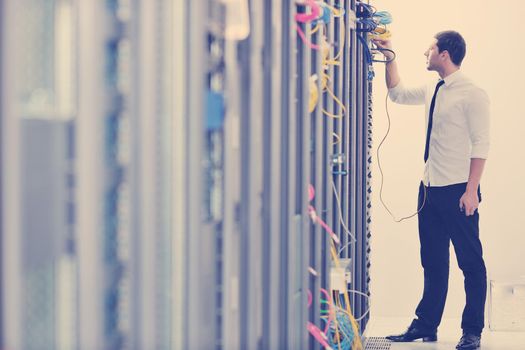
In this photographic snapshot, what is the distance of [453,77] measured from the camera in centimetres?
382

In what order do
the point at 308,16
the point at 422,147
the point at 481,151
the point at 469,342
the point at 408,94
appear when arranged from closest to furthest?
1. the point at 308,16
2. the point at 481,151
3. the point at 469,342
4. the point at 408,94
5. the point at 422,147

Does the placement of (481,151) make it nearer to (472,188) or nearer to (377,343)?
(472,188)

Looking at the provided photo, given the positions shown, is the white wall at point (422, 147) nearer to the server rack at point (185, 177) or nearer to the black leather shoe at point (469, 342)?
the black leather shoe at point (469, 342)

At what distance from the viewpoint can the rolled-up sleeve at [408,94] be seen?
4168mm

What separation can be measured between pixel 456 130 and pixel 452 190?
0.29m

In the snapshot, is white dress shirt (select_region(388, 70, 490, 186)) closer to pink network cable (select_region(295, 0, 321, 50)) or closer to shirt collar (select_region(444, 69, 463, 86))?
shirt collar (select_region(444, 69, 463, 86))

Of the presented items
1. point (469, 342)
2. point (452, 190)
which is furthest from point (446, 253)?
point (469, 342)

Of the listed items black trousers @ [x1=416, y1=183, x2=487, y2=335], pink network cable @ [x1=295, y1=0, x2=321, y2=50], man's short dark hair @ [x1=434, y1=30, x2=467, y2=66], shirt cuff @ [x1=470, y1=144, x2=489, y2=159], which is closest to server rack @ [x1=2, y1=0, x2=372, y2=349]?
pink network cable @ [x1=295, y1=0, x2=321, y2=50]

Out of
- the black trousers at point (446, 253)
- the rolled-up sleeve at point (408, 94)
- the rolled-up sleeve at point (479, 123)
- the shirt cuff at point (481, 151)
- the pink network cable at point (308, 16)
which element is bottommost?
the black trousers at point (446, 253)

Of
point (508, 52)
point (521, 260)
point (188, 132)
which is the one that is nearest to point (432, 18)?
point (508, 52)

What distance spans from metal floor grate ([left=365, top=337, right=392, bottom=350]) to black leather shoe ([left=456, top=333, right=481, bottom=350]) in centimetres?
34

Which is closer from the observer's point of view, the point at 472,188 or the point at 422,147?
the point at 472,188

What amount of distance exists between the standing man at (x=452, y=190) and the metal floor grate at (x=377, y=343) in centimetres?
7

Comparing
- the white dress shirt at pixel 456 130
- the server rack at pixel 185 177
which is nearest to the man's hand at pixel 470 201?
the white dress shirt at pixel 456 130
